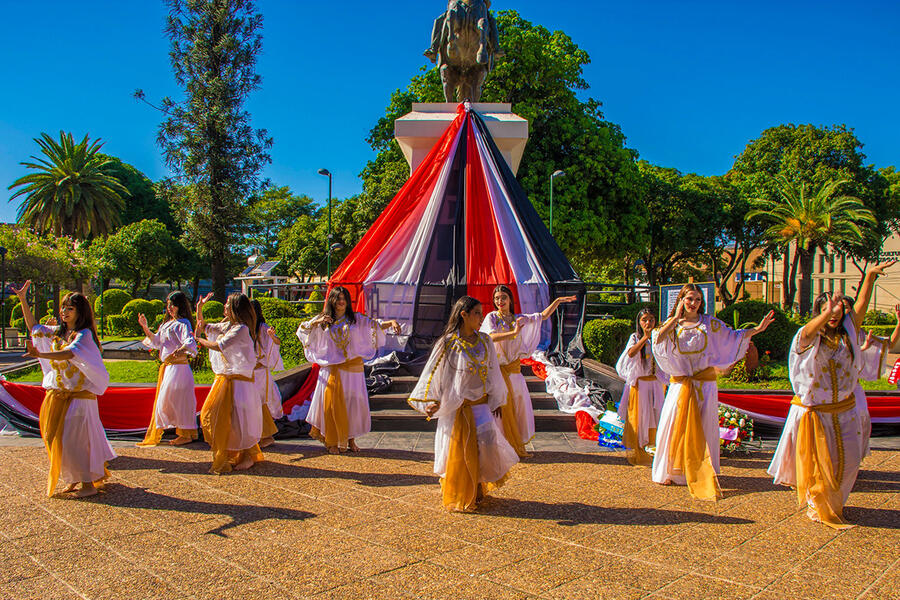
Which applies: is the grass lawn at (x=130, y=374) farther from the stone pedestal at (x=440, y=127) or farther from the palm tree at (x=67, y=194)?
the palm tree at (x=67, y=194)

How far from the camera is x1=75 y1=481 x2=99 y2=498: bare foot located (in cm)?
528

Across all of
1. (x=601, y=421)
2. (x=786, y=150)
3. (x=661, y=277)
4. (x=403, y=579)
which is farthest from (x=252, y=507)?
(x=786, y=150)

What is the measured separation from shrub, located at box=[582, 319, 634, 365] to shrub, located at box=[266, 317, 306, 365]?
5.02 meters

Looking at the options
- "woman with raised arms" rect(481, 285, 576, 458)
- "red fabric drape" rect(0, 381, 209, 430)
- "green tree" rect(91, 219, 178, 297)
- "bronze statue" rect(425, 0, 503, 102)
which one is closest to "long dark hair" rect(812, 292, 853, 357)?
"woman with raised arms" rect(481, 285, 576, 458)

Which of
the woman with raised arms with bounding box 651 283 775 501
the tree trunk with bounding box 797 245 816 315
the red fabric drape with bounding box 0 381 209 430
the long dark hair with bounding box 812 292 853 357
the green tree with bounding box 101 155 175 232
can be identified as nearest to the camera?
the long dark hair with bounding box 812 292 853 357

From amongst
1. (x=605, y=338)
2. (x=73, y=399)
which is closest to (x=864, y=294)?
(x=605, y=338)

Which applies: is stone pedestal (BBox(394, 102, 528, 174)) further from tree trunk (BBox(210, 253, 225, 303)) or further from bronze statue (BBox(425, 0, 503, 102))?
tree trunk (BBox(210, 253, 225, 303))

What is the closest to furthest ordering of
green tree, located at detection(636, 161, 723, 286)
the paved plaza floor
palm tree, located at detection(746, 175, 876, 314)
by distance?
the paved plaza floor → palm tree, located at detection(746, 175, 876, 314) → green tree, located at detection(636, 161, 723, 286)

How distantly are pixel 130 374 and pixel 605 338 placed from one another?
332 inches

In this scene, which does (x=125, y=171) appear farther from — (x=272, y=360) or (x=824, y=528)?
(x=824, y=528)

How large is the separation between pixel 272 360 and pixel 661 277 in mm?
28685

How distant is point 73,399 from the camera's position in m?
5.42

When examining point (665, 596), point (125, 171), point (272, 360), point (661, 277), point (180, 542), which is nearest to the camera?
point (665, 596)

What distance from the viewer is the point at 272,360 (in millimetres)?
7219
